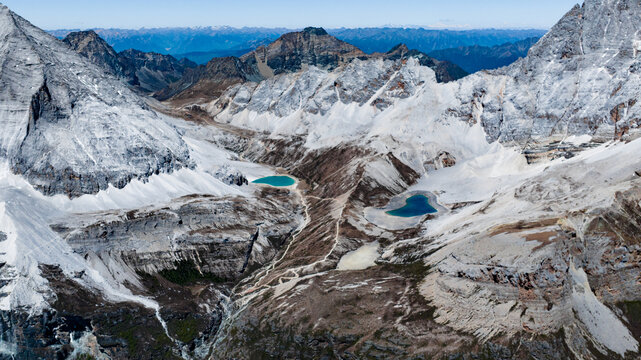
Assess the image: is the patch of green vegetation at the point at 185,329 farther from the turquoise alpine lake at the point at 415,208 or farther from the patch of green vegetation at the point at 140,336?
the turquoise alpine lake at the point at 415,208

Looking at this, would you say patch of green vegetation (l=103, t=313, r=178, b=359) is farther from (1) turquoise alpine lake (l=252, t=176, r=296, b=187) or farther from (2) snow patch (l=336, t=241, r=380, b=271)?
(1) turquoise alpine lake (l=252, t=176, r=296, b=187)

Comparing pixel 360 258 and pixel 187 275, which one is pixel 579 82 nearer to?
pixel 360 258

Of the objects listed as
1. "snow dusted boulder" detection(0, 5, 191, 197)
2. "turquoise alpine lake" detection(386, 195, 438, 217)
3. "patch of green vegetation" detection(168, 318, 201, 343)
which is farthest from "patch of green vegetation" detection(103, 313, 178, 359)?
"turquoise alpine lake" detection(386, 195, 438, 217)

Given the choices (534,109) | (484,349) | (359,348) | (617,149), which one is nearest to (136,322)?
(359,348)

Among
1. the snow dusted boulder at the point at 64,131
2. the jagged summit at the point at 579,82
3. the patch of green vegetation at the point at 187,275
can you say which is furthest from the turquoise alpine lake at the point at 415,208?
the snow dusted boulder at the point at 64,131

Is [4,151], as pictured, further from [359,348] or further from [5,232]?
[359,348]
